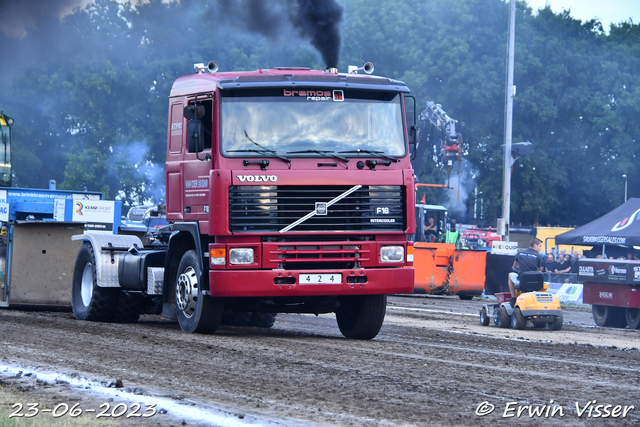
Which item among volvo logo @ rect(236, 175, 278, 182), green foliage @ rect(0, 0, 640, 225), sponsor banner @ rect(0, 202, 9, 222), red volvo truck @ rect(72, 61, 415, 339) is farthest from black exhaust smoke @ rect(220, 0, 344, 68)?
green foliage @ rect(0, 0, 640, 225)

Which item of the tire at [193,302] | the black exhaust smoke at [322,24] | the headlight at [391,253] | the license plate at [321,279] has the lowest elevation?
the tire at [193,302]

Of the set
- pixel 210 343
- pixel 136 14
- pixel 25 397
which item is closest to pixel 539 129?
pixel 136 14

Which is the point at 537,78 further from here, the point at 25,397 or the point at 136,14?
the point at 25,397

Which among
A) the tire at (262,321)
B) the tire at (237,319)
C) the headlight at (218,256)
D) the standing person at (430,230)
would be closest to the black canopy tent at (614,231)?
the standing person at (430,230)

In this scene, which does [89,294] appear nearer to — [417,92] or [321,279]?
[321,279]

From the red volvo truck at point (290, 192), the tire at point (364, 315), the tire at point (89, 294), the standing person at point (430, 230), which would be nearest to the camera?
the red volvo truck at point (290, 192)

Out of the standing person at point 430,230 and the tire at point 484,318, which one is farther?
the standing person at point 430,230

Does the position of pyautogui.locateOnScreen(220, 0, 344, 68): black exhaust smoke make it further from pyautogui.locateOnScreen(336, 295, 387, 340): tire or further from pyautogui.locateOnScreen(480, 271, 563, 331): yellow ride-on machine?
pyautogui.locateOnScreen(480, 271, 563, 331): yellow ride-on machine

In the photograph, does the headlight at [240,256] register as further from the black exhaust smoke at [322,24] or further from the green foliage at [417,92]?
the green foliage at [417,92]

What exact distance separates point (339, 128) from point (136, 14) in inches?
1821

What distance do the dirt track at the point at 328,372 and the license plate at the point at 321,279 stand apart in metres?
0.71

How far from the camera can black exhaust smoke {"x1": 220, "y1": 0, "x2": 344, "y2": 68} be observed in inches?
620

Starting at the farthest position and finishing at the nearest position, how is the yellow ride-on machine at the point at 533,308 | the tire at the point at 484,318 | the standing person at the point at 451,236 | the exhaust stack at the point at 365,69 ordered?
1. the standing person at the point at 451,236
2. the tire at the point at 484,318
3. the yellow ride-on machine at the point at 533,308
4. the exhaust stack at the point at 365,69

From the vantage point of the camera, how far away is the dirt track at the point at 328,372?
6.35 m
